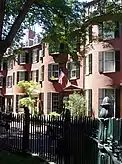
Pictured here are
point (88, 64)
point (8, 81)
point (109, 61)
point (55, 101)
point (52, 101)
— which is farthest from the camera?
point (8, 81)

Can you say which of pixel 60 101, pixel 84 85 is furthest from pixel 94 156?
pixel 60 101

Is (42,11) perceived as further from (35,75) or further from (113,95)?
(35,75)

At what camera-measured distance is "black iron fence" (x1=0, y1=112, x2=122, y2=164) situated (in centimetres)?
680

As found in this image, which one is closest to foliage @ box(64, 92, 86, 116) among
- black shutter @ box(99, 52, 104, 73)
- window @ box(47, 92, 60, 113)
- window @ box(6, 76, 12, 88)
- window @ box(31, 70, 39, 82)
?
black shutter @ box(99, 52, 104, 73)

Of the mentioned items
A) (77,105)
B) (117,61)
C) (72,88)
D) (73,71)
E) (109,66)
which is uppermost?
(117,61)

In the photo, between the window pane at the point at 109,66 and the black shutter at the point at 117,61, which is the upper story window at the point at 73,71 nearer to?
the window pane at the point at 109,66

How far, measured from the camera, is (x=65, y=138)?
425 inches

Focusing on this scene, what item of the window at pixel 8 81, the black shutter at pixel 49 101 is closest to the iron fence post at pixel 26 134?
the black shutter at pixel 49 101

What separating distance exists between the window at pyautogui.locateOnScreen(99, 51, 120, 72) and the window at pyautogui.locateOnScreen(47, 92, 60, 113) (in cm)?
1152

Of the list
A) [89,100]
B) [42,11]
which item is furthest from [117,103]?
[42,11]

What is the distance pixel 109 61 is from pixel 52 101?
13.3 metres

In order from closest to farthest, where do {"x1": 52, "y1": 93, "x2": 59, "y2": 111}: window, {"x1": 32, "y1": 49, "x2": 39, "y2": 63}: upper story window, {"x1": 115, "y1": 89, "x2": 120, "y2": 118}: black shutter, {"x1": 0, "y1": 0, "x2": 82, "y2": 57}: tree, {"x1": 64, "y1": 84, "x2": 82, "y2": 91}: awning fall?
1. {"x1": 0, "y1": 0, "x2": 82, "y2": 57}: tree
2. {"x1": 115, "y1": 89, "x2": 120, "y2": 118}: black shutter
3. {"x1": 64, "y1": 84, "x2": 82, "y2": 91}: awning
4. {"x1": 52, "y1": 93, "x2": 59, "y2": 111}: window
5. {"x1": 32, "y1": 49, "x2": 39, "y2": 63}: upper story window

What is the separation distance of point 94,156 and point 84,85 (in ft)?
92.0

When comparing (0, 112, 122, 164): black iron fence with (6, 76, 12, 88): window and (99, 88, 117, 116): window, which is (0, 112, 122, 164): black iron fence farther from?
(6, 76, 12, 88): window
